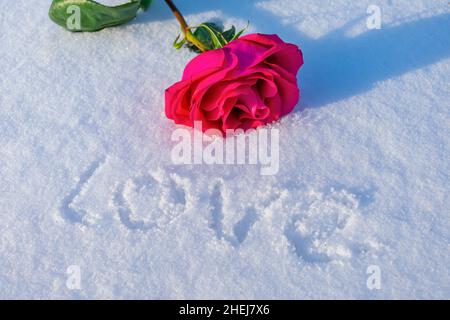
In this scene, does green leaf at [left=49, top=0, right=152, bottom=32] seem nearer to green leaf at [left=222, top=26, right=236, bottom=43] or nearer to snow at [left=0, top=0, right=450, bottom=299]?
snow at [left=0, top=0, right=450, bottom=299]

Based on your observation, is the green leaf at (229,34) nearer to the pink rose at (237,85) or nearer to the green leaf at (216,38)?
the green leaf at (216,38)

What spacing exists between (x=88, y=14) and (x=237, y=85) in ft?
1.11

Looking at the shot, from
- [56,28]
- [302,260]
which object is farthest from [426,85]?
[56,28]

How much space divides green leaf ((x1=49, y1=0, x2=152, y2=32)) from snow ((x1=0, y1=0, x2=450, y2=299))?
0.02 metres

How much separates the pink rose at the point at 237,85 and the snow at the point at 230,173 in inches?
2.6

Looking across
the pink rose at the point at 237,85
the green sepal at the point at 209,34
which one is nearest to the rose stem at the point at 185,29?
the green sepal at the point at 209,34

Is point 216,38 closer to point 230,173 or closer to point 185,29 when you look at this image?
point 185,29

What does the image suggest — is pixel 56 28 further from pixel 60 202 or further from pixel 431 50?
pixel 431 50

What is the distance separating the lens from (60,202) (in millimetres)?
1017

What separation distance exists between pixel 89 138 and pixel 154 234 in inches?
7.6

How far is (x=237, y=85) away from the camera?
970 millimetres

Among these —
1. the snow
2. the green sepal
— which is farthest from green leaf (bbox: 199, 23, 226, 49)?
the snow

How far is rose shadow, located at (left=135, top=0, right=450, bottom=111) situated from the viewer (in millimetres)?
1136

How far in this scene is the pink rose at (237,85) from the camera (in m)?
0.97
